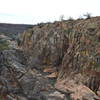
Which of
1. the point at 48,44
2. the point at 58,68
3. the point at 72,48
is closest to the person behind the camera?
the point at 72,48


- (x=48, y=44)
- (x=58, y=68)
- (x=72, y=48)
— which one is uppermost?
(x=72, y=48)

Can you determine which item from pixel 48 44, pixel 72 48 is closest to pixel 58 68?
pixel 72 48

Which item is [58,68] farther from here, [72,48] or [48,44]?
[48,44]

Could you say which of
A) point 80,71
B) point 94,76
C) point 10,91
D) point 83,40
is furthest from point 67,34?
point 10,91

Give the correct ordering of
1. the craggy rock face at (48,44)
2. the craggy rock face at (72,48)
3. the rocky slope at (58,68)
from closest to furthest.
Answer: the rocky slope at (58,68), the craggy rock face at (72,48), the craggy rock face at (48,44)

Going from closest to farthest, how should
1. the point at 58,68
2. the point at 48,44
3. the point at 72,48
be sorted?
the point at 72,48
the point at 58,68
the point at 48,44

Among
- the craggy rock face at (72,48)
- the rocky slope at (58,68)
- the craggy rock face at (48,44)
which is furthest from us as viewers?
the craggy rock face at (48,44)

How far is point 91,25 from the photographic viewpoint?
21.4 m

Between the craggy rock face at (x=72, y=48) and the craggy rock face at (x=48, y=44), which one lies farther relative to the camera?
the craggy rock face at (x=48, y=44)

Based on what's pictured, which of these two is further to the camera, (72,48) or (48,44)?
(48,44)

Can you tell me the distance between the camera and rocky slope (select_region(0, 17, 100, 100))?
16219 millimetres

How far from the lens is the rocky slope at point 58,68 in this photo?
53.2 feet

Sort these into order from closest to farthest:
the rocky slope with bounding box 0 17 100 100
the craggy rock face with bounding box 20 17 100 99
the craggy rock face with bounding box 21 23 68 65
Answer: the rocky slope with bounding box 0 17 100 100, the craggy rock face with bounding box 20 17 100 99, the craggy rock face with bounding box 21 23 68 65

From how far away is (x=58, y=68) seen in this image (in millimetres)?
22281
